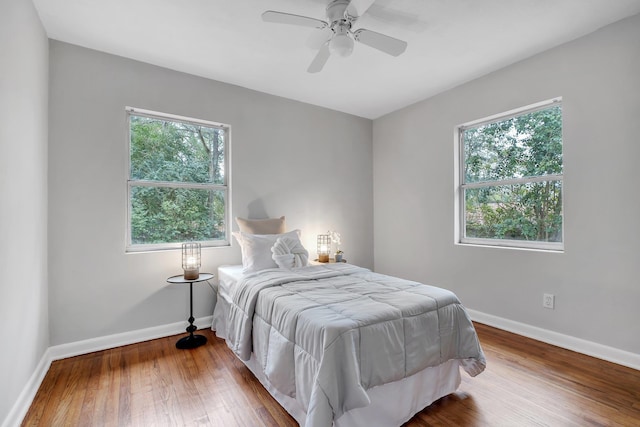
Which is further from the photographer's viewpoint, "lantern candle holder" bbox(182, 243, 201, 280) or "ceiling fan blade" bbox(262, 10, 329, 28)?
"lantern candle holder" bbox(182, 243, 201, 280)

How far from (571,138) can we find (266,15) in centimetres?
Answer: 268

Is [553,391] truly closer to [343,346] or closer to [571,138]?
[343,346]

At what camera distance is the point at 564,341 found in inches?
103

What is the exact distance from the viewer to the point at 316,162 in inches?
159

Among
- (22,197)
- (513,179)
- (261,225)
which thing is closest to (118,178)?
(22,197)

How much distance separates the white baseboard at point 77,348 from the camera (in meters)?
1.73

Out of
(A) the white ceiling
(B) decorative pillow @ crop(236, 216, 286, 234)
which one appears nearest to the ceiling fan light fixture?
(A) the white ceiling

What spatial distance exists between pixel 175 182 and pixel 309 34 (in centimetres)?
191

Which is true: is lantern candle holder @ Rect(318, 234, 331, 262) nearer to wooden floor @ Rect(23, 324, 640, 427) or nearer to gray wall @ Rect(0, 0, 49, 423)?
wooden floor @ Rect(23, 324, 640, 427)

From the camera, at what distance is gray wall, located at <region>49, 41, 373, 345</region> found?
8.25 ft

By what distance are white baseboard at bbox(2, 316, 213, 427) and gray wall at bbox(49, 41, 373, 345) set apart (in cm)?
5

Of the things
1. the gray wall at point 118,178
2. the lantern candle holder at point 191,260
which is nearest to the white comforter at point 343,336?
the lantern candle holder at point 191,260

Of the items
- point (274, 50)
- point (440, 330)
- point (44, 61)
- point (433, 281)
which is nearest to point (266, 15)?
point (274, 50)

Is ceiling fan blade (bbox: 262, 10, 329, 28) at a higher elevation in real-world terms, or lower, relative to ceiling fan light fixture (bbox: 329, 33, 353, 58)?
higher
